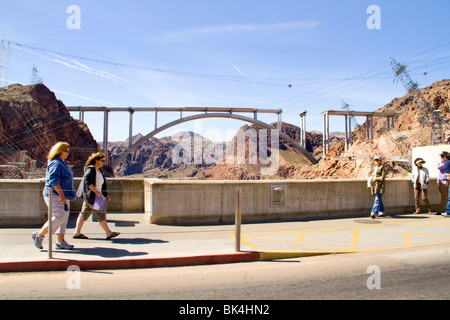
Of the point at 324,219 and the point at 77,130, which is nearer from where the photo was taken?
the point at 324,219

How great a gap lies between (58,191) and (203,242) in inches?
103

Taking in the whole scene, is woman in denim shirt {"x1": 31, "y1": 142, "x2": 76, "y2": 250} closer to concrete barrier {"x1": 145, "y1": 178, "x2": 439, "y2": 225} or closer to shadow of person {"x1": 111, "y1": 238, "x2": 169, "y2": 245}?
shadow of person {"x1": 111, "y1": 238, "x2": 169, "y2": 245}

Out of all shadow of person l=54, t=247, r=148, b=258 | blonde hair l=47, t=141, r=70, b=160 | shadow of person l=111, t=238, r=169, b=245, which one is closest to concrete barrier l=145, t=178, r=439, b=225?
shadow of person l=111, t=238, r=169, b=245

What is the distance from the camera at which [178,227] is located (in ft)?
25.4

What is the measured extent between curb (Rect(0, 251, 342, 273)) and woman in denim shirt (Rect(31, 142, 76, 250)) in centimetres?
66

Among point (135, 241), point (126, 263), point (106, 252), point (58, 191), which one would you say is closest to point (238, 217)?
point (126, 263)

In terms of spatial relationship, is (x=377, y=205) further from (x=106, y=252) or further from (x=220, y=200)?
(x=106, y=252)

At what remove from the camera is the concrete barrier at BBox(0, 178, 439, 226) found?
7328 millimetres

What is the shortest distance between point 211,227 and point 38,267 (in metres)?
3.72

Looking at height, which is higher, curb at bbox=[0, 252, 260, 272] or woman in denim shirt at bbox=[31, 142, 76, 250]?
woman in denim shirt at bbox=[31, 142, 76, 250]

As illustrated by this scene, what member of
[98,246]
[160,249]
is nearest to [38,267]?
[98,246]
